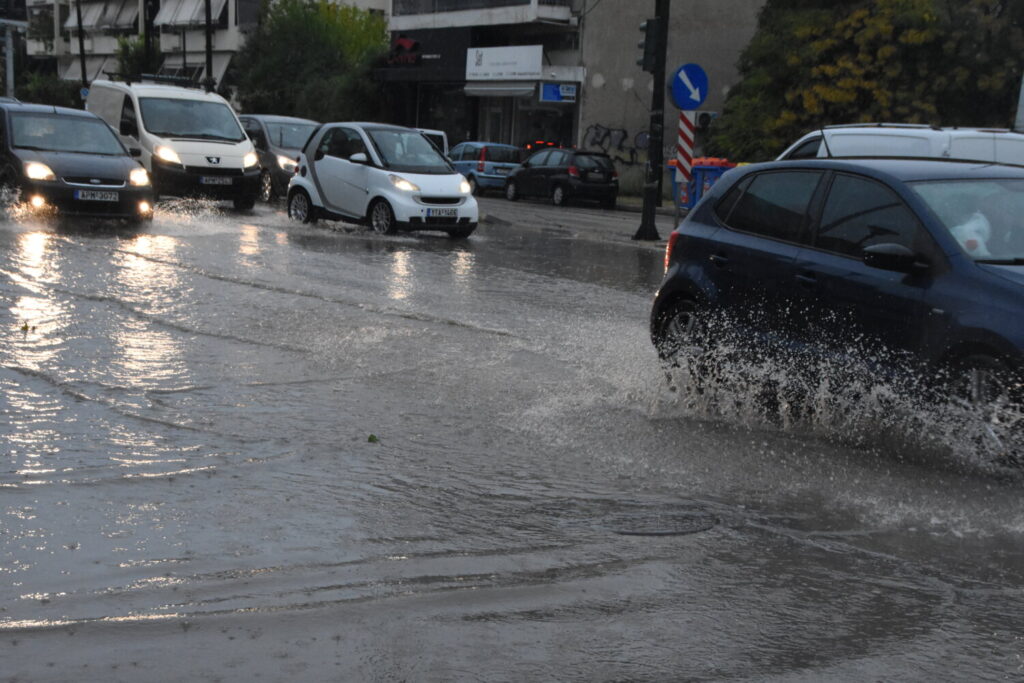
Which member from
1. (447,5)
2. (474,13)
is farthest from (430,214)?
(447,5)

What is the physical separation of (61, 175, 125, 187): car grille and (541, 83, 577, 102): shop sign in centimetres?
2869

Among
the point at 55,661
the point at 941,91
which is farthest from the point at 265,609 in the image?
the point at 941,91

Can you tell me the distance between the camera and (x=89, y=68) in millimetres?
86375

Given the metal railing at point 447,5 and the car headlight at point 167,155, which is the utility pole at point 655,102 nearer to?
the car headlight at point 167,155

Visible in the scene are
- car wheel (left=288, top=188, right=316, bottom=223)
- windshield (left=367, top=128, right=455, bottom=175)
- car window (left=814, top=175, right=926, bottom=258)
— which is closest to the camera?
car window (left=814, top=175, right=926, bottom=258)

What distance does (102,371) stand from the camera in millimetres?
8086

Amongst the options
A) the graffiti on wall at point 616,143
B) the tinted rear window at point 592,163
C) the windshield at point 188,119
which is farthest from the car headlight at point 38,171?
the graffiti on wall at point 616,143

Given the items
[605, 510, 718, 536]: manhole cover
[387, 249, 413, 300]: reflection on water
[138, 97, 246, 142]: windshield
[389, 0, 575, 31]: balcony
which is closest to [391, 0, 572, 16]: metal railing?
[389, 0, 575, 31]: balcony

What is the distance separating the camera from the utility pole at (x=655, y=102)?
66.6ft

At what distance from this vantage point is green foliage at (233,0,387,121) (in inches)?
2218

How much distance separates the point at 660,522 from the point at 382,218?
1434 cm

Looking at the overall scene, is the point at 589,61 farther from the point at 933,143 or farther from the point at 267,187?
the point at 933,143

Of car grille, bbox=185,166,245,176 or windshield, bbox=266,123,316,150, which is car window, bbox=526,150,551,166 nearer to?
windshield, bbox=266,123,316,150

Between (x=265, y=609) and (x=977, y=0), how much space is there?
106ft
